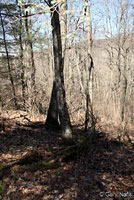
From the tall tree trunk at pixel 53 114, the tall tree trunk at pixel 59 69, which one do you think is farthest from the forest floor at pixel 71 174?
the tall tree trunk at pixel 59 69

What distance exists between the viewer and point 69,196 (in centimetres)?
353

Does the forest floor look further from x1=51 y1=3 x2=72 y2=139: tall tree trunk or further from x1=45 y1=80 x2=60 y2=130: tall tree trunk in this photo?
x1=51 y1=3 x2=72 y2=139: tall tree trunk

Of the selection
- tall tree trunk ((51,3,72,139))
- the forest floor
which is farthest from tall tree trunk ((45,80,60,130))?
tall tree trunk ((51,3,72,139))

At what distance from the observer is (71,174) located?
14.4 ft

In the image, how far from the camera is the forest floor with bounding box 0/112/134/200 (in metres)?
3.58

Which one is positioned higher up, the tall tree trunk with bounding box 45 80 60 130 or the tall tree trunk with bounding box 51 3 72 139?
the tall tree trunk with bounding box 51 3 72 139

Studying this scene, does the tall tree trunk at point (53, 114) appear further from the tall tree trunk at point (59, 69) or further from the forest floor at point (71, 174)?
the tall tree trunk at point (59, 69)

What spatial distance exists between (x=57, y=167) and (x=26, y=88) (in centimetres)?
569

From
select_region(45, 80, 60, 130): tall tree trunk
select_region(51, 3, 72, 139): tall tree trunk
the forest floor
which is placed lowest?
the forest floor

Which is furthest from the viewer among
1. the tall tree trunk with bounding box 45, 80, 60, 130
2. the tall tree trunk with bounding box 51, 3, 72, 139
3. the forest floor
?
the tall tree trunk with bounding box 45, 80, 60, 130

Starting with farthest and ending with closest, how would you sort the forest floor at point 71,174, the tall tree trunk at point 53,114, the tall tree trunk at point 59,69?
the tall tree trunk at point 53,114 → the tall tree trunk at point 59,69 → the forest floor at point 71,174

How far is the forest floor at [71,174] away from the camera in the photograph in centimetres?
358

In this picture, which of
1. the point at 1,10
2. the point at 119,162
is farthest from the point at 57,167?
the point at 1,10

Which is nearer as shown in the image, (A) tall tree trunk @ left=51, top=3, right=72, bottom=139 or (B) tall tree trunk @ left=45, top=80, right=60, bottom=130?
(A) tall tree trunk @ left=51, top=3, right=72, bottom=139
